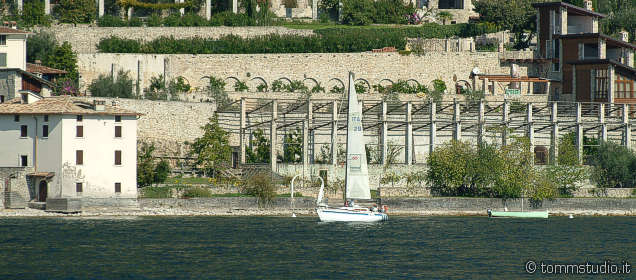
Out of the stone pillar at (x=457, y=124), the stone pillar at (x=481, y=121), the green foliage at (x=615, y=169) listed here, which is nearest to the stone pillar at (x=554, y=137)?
the green foliage at (x=615, y=169)

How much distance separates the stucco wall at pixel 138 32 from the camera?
92438 mm

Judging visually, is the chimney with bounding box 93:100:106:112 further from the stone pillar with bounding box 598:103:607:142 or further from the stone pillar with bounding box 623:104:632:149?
the stone pillar with bounding box 623:104:632:149

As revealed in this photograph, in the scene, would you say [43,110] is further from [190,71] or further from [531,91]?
[531,91]

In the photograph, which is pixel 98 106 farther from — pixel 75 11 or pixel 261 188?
pixel 75 11

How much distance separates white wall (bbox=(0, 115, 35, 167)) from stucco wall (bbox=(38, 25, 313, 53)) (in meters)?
21.9

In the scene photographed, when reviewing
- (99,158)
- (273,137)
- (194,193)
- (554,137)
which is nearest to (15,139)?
(99,158)

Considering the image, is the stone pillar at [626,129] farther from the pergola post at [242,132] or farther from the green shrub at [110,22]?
Result: the green shrub at [110,22]

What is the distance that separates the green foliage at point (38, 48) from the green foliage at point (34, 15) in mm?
4365

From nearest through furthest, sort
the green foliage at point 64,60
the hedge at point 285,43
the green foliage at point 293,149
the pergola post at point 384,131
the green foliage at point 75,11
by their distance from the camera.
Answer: the pergola post at point 384,131
the green foliage at point 293,149
the green foliage at point 64,60
the hedge at point 285,43
the green foliage at point 75,11

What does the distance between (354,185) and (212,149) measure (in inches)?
431

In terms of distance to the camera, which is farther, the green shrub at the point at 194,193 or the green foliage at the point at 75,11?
the green foliage at the point at 75,11

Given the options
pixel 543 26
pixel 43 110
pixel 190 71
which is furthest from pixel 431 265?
pixel 543 26

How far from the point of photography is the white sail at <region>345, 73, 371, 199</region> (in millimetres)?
69750

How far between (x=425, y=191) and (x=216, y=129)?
43.8 ft
